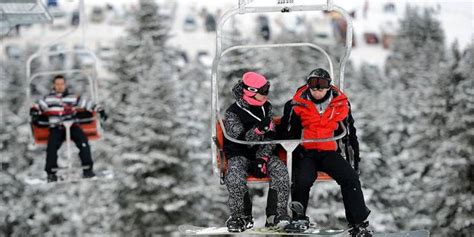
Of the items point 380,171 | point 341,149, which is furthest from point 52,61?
point 341,149

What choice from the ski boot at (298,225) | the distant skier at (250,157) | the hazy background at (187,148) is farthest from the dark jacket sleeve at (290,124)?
the hazy background at (187,148)

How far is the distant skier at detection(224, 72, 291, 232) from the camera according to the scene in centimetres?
952

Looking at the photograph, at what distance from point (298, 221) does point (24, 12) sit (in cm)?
700

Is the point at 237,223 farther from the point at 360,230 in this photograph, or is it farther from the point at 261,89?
the point at 261,89

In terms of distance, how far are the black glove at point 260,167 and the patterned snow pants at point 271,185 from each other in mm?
41

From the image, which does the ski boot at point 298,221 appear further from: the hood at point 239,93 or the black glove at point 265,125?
the hood at point 239,93

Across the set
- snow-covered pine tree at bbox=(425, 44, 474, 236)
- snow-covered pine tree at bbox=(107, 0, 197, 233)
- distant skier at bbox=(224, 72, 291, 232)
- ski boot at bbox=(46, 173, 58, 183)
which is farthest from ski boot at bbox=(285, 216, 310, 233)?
snow-covered pine tree at bbox=(107, 0, 197, 233)

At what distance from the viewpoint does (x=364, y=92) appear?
6053 cm

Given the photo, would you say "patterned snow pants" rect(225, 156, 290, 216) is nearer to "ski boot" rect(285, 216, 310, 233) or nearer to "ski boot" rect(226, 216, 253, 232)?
"ski boot" rect(226, 216, 253, 232)

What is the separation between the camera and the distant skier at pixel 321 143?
31.0ft

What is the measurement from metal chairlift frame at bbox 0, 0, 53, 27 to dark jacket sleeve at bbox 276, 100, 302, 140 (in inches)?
226

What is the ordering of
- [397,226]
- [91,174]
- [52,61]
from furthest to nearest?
1. [52,61]
2. [397,226]
3. [91,174]

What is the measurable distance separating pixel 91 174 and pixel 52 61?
58739mm

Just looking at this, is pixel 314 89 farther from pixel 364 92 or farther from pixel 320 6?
pixel 364 92
